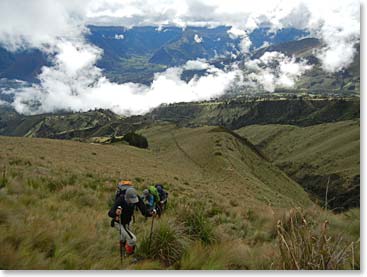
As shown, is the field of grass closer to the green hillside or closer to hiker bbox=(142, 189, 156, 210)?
hiker bbox=(142, 189, 156, 210)

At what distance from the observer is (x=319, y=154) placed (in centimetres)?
10950

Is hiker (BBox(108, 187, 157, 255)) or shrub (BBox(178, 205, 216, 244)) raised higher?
hiker (BBox(108, 187, 157, 255))

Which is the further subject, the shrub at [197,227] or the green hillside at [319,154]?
the green hillside at [319,154]

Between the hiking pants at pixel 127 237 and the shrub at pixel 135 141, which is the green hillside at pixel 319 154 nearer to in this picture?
the shrub at pixel 135 141

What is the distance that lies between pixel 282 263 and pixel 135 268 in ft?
6.81

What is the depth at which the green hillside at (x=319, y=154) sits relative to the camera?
82188 mm

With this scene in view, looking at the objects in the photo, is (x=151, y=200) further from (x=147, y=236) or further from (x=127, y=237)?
(x=127, y=237)

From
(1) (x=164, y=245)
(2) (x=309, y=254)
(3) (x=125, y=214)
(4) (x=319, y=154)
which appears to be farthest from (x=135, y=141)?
(4) (x=319, y=154)

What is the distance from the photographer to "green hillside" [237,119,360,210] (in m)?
82.2

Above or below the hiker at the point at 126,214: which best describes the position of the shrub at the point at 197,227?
below

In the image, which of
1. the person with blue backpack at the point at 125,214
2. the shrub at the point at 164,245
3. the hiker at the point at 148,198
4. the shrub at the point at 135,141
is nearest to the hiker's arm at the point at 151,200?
the hiker at the point at 148,198

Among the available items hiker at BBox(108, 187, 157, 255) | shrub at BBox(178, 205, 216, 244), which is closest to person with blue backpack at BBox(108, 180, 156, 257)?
hiker at BBox(108, 187, 157, 255)

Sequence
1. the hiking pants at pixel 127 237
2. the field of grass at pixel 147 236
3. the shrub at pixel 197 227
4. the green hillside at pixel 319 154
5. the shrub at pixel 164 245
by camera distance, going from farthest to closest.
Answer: the green hillside at pixel 319 154
the shrub at pixel 197 227
the hiking pants at pixel 127 237
the shrub at pixel 164 245
the field of grass at pixel 147 236

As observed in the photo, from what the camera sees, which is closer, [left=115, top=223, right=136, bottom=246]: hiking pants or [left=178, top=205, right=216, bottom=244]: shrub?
[left=115, top=223, right=136, bottom=246]: hiking pants
